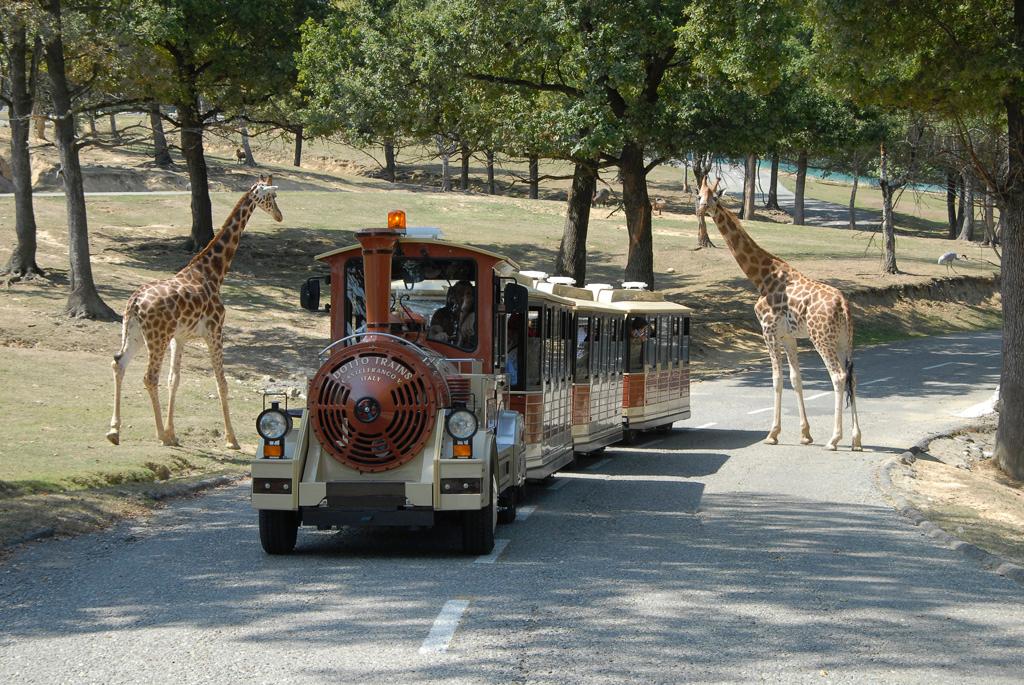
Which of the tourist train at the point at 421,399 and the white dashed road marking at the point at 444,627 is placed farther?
the tourist train at the point at 421,399

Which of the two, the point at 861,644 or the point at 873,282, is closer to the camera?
the point at 861,644

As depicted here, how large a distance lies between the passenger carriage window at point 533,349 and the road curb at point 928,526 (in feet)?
14.1

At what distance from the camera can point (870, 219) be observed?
253ft

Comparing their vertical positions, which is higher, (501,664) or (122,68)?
(122,68)

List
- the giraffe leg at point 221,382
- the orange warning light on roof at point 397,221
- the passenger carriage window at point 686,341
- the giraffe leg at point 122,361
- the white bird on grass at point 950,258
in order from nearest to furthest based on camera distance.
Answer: the orange warning light on roof at point 397,221 < the giraffe leg at point 122,361 < the giraffe leg at point 221,382 < the passenger carriage window at point 686,341 < the white bird on grass at point 950,258

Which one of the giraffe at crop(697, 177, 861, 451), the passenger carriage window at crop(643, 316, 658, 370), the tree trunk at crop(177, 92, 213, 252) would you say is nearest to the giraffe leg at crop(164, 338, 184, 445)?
the passenger carriage window at crop(643, 316, 658, 370)

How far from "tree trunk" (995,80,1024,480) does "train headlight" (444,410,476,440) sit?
11255 mm

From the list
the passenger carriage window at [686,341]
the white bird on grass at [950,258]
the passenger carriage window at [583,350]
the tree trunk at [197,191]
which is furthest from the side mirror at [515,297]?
the tree trunk at [197,191]

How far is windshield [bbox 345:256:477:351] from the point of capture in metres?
11.9

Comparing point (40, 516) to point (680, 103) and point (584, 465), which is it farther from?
point (680, 103)

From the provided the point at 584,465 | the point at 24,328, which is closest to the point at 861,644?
the point at 584,465

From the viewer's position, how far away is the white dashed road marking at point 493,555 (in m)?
10.2

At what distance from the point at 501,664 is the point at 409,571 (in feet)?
9.38

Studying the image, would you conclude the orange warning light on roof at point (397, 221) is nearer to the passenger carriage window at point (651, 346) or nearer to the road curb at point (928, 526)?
the road curb at point (928, 526)
